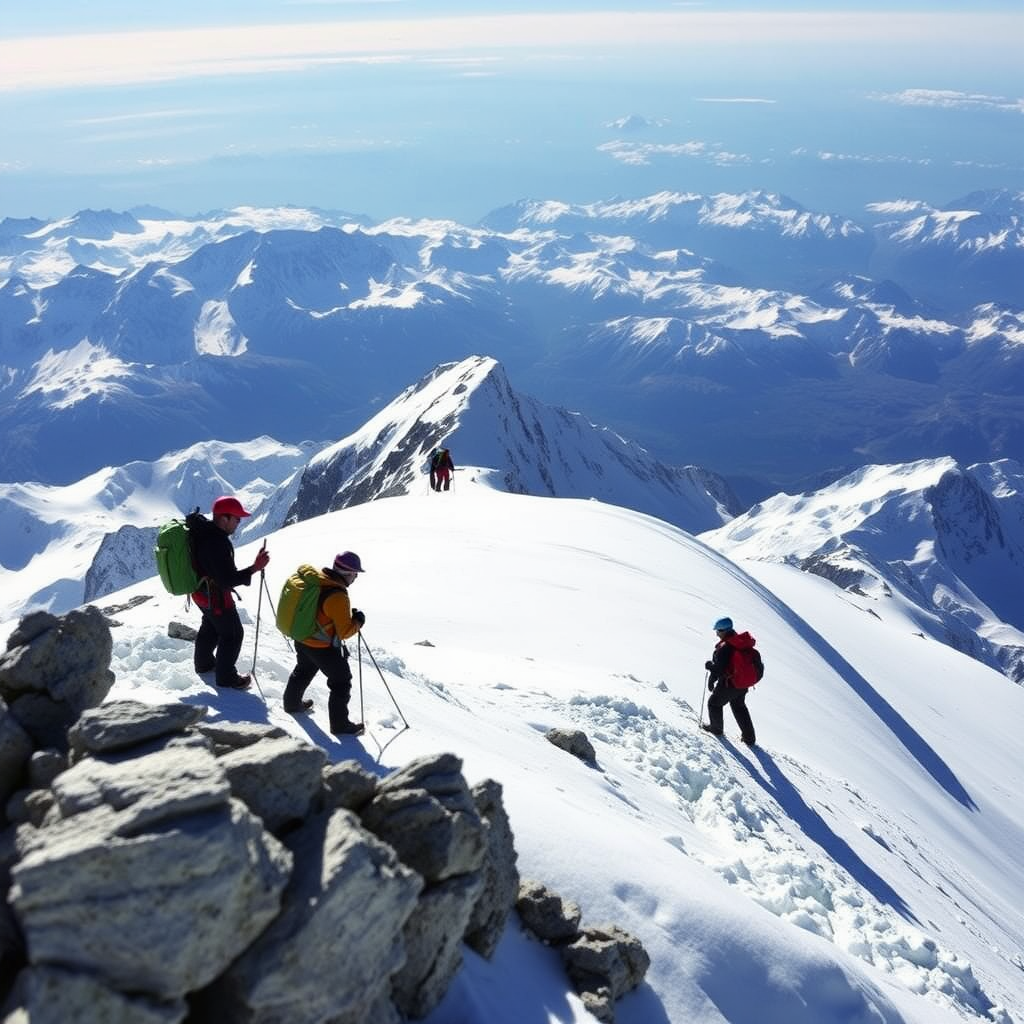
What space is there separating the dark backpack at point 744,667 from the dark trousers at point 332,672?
952cm

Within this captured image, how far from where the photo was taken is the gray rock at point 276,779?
7.23 meters

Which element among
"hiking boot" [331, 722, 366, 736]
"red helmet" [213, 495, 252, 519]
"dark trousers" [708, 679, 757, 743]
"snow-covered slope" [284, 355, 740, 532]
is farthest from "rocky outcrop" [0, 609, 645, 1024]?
"snow-covered slope" [284, 355, 740, 532]

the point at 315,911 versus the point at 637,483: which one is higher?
the point at 315,911

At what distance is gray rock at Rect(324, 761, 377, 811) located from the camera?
7.97 meters

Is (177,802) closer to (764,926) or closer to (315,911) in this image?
(315,911)

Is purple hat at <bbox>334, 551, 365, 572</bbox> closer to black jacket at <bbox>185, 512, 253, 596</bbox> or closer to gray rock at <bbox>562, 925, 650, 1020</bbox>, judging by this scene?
black jacket at <bbox>185, 512, 253, 596</bbox>

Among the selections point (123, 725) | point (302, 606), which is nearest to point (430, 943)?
point (123, 725)

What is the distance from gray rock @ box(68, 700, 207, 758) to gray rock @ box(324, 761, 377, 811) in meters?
1.27

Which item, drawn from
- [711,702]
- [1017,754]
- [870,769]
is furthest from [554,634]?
[1017,754]

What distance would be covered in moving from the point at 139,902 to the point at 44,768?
2.43m

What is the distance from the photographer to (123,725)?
740 cm

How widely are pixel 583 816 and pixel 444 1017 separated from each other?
166 inches

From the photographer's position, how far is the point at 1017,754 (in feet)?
119

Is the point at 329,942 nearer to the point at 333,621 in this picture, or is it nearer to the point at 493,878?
the point at 493,878
